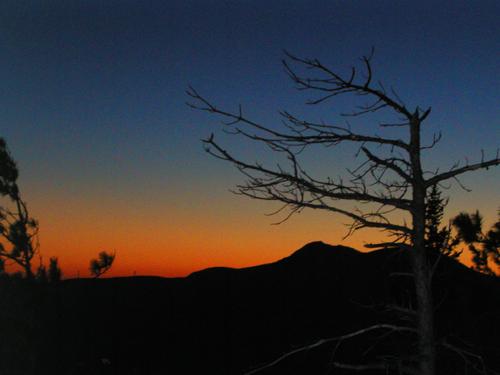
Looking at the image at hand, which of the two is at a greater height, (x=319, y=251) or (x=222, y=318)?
(x=319, y=251)

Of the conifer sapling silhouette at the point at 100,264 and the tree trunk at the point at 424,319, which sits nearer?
the tree trunk at the point at 424,319

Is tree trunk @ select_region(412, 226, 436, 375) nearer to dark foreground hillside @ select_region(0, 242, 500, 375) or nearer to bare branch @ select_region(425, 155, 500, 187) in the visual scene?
bare branch @ select_region(425, 155, 500, 187)

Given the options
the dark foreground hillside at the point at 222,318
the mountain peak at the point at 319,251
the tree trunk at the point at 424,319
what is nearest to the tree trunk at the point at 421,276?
the tree trunk at the point at 424,319

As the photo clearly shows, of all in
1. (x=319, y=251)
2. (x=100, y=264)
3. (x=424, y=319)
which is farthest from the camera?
(x=319, y=251)

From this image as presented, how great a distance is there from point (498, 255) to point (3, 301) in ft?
47.8

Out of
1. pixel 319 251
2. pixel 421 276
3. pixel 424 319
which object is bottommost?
pixel 424 319

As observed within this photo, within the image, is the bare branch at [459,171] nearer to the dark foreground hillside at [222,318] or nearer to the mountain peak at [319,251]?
the dark foreground hillside at [222,318]

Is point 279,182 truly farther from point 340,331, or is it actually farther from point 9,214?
point 340,331

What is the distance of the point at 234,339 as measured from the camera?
2333 centimetres

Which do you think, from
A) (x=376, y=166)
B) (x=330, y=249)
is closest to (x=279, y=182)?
(x=376, y=166)

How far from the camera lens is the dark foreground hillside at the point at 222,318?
709 inches

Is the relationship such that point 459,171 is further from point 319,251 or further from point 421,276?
point 319,251

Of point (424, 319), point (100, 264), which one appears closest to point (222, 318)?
point (100, 264)

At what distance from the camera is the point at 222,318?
2539 cm
